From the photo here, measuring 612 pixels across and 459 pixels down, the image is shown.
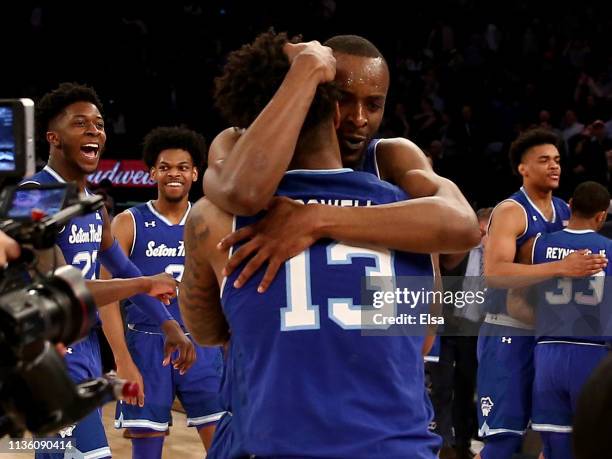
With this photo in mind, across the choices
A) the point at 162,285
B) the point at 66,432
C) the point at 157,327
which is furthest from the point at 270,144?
the point at 157,327

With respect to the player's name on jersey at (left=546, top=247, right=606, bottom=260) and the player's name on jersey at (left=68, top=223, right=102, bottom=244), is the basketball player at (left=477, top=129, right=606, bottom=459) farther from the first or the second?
the player's name on jersey at (left=68, top=223, right=102, bottom=244)

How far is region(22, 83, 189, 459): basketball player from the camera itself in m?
4.45

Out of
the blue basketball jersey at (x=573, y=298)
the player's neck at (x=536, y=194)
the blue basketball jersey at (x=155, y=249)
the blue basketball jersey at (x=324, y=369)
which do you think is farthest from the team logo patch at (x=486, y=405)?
the blue basketball jersey at (x=324, y=369)

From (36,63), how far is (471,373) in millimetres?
8237

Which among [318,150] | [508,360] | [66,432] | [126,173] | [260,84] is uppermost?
[126,173]

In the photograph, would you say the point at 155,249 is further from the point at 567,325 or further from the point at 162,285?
the point at 567,325

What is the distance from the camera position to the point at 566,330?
5641 mm

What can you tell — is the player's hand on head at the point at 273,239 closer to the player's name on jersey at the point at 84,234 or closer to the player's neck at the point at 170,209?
the player's name on jersey at the point at 84,234

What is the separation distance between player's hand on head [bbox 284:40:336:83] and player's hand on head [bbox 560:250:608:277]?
357cm

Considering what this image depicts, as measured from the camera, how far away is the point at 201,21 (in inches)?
577

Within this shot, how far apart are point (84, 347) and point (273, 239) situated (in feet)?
8.45

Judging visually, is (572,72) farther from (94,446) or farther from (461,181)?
(94,446)

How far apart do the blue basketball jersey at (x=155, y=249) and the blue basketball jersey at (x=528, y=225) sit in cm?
185

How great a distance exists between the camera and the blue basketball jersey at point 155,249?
6.05 metres
